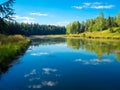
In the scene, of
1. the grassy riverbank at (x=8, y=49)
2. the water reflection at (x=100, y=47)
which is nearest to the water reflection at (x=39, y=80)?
the grassy riverbank at (x=8, y=49)

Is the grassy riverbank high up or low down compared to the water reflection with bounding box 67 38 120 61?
up

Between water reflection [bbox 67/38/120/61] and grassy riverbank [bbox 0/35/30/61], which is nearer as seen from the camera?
grassy riverbank [bbox 0/35/30/61]

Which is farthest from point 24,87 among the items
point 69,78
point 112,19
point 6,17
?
point 112,19

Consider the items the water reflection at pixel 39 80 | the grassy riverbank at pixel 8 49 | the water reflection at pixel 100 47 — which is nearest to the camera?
the water reflection at pixel 39 80

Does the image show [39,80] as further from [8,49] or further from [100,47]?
[100,47]

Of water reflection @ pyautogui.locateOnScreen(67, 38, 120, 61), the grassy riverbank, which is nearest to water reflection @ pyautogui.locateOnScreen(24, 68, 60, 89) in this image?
the grassy riverbank

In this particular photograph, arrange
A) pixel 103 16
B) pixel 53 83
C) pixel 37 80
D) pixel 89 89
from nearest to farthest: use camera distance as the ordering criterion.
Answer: pixel 89 89, pixel 53 83, pixel 37 80, pixel 103 16

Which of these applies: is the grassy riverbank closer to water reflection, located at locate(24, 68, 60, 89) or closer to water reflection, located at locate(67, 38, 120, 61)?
water reflection, located at locate(24, 68, 60, 89)

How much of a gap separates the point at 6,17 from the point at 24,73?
6.28m

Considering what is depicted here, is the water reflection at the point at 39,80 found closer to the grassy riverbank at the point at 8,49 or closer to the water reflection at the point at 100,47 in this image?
the grassy riverbank at the point at 8,49

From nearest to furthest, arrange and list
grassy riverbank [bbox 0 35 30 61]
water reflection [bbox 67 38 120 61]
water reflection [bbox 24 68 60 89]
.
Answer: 1. water reflection [bbox 24 68 60 89]
2. grassy riverbank [bbox 0 35 30 61]
3. water reflection [bbox 67 38 120 61]

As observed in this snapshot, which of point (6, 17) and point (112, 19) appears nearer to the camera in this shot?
point (6, 17)

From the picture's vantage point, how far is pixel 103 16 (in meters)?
149

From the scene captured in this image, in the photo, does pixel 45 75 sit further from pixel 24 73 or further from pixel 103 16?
pixel 103 16
